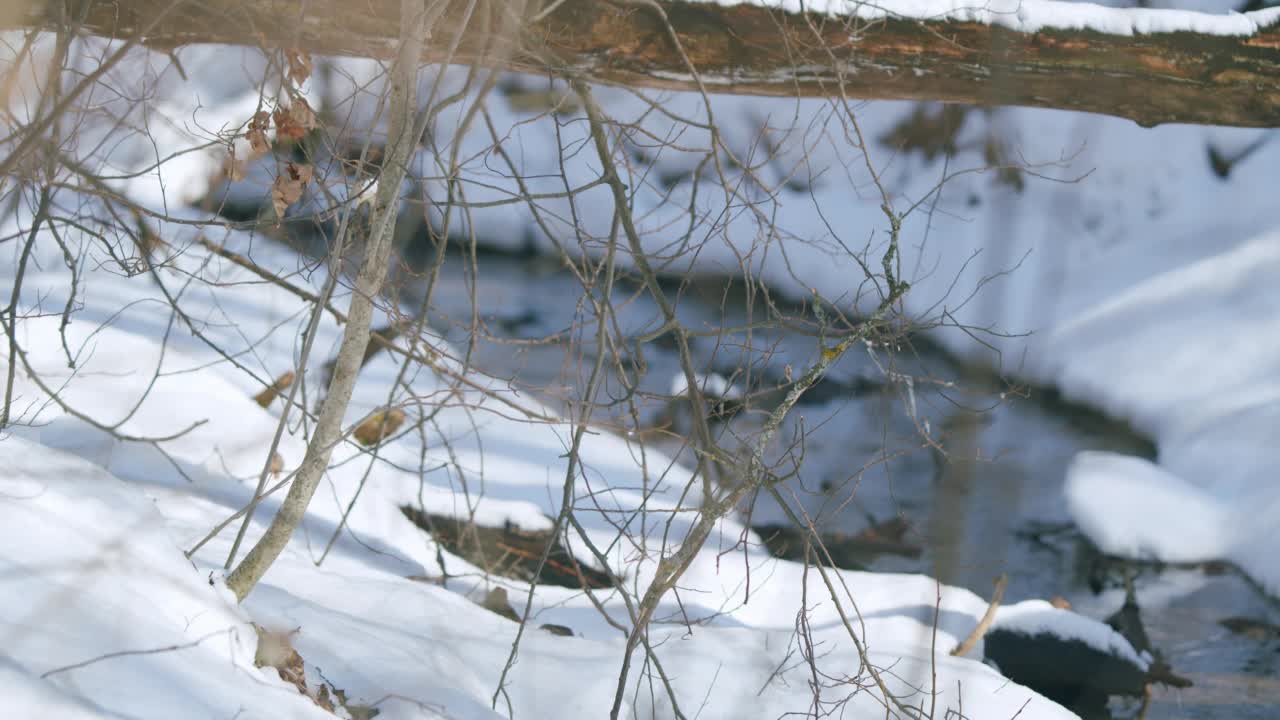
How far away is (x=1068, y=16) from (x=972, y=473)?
178cm

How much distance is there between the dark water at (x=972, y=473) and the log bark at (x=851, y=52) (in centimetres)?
89

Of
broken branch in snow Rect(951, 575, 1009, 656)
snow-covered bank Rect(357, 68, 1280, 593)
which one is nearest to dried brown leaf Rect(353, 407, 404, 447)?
snow-covered bank Rect(357, 68, 1280, 593)

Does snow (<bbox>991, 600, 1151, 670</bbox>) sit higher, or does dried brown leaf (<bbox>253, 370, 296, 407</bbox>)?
dried brown leaf (<bbox>253, 370, 296, 407</bbox>)

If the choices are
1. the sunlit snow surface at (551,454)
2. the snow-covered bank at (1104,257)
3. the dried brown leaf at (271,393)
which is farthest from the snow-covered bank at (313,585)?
the snow-covered bank at (1104,257)

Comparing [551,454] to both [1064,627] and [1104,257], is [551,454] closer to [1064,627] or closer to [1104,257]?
[1064,627]

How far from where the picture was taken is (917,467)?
5750 millimetres

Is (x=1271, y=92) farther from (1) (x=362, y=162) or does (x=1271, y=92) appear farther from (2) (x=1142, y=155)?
(2) (x=1142, y=155)

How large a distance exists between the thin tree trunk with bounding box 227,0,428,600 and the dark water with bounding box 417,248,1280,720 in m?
0.30

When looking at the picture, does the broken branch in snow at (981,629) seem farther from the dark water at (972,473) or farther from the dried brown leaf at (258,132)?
the dried brown leaf at (258,132)

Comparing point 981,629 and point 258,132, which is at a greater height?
point 258,132

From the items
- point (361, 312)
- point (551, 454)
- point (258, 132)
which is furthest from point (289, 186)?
point (551, 454)

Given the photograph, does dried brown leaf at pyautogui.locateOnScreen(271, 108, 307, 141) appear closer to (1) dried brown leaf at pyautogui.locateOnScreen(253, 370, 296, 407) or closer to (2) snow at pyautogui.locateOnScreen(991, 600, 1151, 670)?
(1) dried brown leaf at pyautogui.locateOnScreen(253, 370, 296, 407)

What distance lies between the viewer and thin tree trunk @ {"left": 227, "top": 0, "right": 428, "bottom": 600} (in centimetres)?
227

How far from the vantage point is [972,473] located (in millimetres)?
2787
